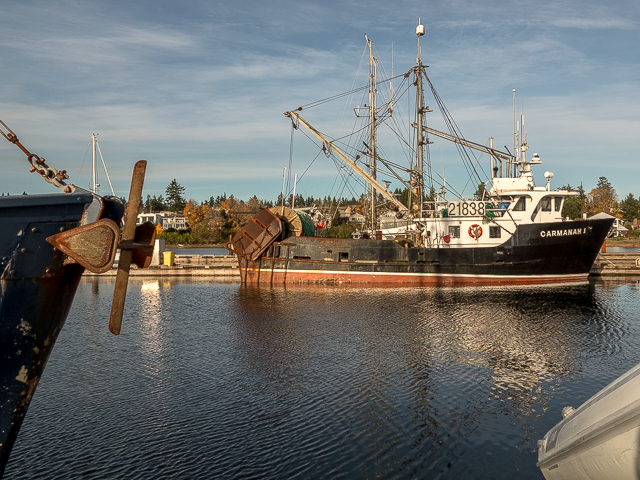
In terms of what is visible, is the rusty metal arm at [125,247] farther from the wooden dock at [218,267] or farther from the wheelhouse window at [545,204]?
the wooden dock at [218,267]

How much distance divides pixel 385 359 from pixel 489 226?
783 inches

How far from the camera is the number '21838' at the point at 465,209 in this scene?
111ft

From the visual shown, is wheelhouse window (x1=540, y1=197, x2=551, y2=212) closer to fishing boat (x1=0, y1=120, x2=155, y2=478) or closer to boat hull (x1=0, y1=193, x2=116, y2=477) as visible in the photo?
fishing boat (x1=0, y1=120, x2=155, y2=478)

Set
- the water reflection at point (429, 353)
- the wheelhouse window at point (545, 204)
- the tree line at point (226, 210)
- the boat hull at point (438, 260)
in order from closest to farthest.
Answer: the water reflection at point (429, 353) < the boat hull at point (438, 260) < the wheelhouse window at point (545, 204) < the tree line at point (226, 210)

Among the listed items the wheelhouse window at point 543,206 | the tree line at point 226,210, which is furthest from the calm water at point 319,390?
the tree line at point 226,210

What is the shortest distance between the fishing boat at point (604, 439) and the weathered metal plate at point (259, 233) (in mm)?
27991

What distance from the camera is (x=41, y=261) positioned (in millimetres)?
5895

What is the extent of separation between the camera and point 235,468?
29.8 feet

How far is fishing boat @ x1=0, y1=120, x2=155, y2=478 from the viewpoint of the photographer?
5555mm

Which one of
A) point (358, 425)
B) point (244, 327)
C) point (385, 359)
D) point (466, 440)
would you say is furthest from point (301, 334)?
point (466, 440)

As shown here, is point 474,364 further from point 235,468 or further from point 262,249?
point 262,249

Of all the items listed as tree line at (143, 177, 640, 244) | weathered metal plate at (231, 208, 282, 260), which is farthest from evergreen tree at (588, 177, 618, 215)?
weathered metal plate at (231, 208, 282, 260)

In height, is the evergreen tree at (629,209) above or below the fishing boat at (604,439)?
above

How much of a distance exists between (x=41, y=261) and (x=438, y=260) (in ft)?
98.2
